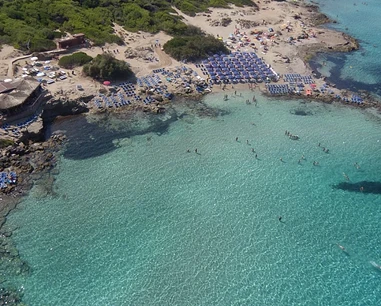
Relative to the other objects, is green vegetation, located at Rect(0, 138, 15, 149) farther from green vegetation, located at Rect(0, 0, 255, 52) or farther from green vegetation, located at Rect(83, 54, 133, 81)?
green vegetation, located at Rect(0, 0, 255, 52)

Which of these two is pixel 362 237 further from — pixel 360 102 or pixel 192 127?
pixel 360 102

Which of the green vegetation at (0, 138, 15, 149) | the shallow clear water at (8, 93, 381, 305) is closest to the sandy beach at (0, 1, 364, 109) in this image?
the green vegetation at (0, 138, 15, 149)

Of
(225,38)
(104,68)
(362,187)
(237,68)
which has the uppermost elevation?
(104,68)

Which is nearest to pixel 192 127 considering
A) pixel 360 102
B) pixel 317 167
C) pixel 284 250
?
pixel 317 167

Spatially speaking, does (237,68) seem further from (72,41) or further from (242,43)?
(72,41)

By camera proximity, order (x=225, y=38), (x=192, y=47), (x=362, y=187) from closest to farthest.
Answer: (x=362, y=187)
(x=192, y=47)
(x=225, y=38)

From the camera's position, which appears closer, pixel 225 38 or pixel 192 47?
pixel 192 47

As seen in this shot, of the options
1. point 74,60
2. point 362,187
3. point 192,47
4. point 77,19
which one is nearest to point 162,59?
point 192,47
